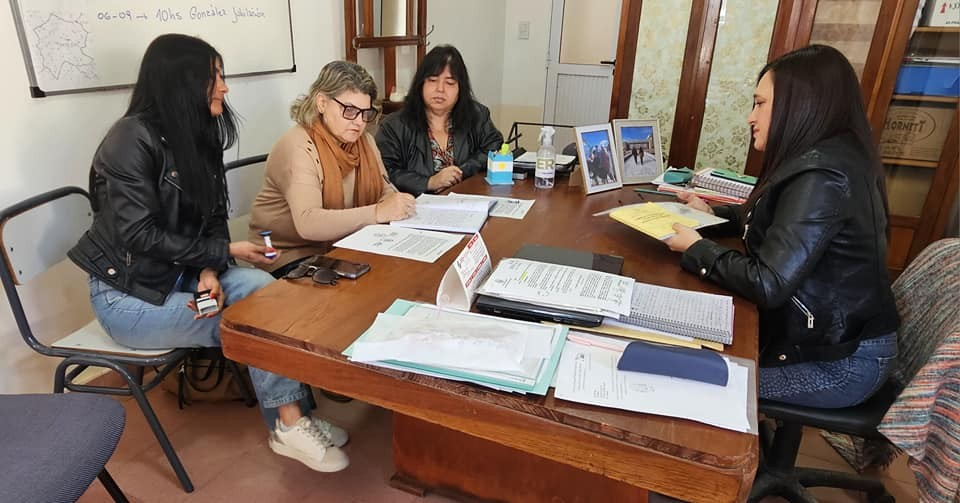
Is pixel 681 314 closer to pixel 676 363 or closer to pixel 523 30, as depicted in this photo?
pixel 676 363

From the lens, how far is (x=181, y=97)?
139 cm

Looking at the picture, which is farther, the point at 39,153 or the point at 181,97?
the point at 39,153

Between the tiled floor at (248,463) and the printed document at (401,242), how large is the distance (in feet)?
2.24

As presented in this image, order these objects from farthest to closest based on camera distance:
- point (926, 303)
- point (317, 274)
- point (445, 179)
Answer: point (445, 179)
point (926, 303)
point (317, 274)

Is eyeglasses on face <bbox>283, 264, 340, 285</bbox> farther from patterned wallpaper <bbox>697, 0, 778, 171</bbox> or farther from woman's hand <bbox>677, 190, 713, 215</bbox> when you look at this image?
patterned wallpaper <bbox>697, 0, 778, 171</bbox>

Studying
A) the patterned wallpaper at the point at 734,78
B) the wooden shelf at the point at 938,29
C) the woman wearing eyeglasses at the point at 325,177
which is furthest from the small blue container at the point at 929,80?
the woman wearing eyeglasses at the point at 325,177

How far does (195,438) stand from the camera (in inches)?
67.4

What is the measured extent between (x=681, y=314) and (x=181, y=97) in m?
1.27

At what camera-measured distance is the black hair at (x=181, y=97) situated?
137 centimetres

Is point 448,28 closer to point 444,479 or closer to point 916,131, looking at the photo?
point 916,131

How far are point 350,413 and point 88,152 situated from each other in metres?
1.12

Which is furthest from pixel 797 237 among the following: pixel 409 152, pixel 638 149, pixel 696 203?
pixel 409 152

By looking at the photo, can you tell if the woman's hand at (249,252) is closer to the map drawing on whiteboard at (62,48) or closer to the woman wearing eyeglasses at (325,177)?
the woman wearing eyeglasses at (325,177)

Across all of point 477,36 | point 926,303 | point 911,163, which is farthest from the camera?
point 477,36
